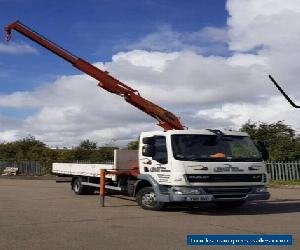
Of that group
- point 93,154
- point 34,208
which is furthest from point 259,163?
point 93,154

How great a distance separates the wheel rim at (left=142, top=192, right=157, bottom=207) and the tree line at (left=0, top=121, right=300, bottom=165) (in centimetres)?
313

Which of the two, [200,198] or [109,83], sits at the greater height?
[109,83]

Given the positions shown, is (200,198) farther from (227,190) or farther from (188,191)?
(227,190)

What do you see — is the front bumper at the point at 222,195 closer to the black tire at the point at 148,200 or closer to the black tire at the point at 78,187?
the black tire at the point at 148,200

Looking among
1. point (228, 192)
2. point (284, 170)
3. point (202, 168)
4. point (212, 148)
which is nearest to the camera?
point (202, 168)

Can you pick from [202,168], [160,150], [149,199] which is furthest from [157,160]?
[202,168]

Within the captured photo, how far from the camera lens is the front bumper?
1260cm

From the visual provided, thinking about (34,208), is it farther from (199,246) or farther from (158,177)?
(199,246)

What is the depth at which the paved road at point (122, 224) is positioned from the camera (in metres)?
8.88

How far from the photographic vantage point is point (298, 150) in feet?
105

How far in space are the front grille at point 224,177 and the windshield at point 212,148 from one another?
0.39m

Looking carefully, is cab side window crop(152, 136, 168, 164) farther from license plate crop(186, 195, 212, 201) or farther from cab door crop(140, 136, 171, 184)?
license plate crop(186, 195, 212, 201)

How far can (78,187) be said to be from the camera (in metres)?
19.6

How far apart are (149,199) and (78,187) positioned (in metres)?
6.23
